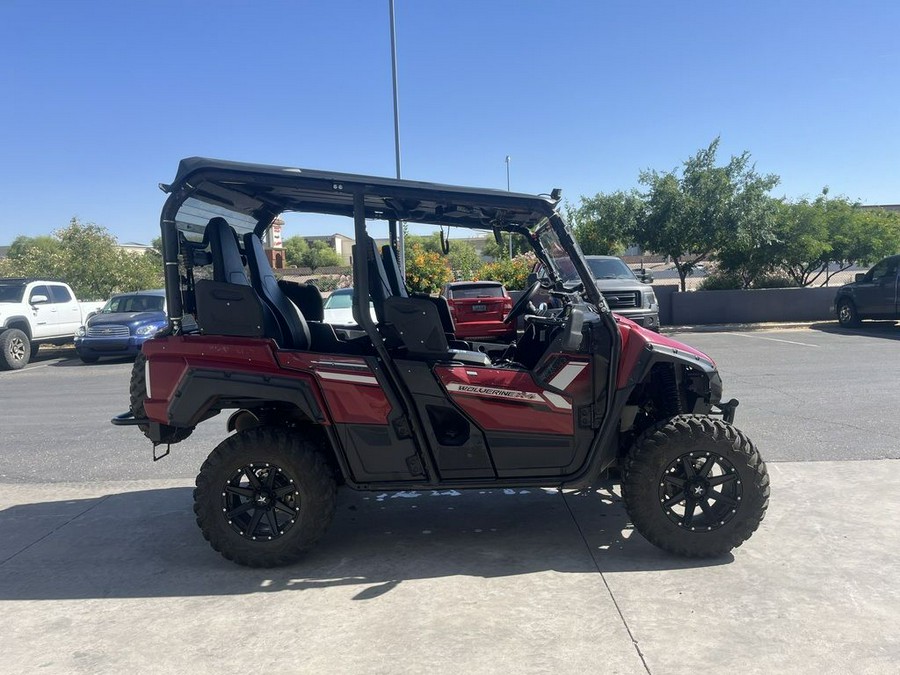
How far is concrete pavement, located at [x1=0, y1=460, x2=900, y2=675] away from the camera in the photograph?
294 cm

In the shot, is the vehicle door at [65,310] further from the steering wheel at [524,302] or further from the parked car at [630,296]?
the steering wheel at [524,302]

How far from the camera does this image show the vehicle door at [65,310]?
51.5 ft

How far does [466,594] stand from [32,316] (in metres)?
15.0

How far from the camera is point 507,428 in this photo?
153 inches

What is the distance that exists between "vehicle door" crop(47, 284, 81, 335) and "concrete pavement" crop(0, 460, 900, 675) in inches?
489

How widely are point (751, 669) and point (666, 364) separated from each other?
1.83 meters

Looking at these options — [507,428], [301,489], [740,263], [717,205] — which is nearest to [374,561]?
[301,489]

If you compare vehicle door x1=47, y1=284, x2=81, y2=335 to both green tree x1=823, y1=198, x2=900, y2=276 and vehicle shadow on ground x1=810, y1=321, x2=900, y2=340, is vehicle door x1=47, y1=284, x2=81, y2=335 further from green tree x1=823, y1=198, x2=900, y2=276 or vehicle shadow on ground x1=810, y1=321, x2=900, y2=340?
green tree x1=823, y1=198, x2=900, y2=276

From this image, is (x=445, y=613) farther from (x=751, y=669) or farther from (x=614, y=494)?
(x=614, y=494)

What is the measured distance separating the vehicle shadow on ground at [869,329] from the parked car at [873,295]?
0.34 m

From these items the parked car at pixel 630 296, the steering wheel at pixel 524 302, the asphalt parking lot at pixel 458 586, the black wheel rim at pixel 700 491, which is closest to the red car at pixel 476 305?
the parked car at pixel 630 296

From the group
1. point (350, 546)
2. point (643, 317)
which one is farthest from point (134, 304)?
point (350, 546)

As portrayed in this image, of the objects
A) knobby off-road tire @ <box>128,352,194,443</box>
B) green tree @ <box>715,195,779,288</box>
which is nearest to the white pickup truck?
knobby off-road tire @ <box>128,352,194,443</box>

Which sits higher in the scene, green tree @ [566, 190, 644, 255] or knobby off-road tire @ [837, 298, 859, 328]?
green tree @ [566, 190, 644, 255]
